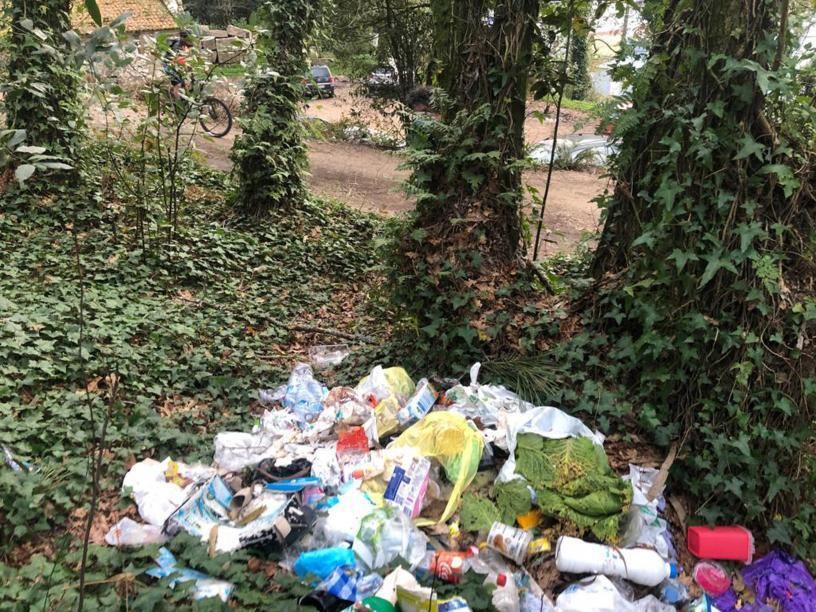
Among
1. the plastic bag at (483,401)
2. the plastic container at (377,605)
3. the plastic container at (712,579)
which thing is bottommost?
the plastic container at (712,579)

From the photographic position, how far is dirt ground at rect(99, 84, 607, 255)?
973 centimetres

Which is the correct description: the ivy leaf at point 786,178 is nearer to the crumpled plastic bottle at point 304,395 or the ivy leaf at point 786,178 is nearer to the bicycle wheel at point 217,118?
the crumpled plastic bottle at point 304,395

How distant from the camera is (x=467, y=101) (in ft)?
13.5

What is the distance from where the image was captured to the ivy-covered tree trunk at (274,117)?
7.21 m

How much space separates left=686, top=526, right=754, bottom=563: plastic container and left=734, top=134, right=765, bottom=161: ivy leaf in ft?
5.94

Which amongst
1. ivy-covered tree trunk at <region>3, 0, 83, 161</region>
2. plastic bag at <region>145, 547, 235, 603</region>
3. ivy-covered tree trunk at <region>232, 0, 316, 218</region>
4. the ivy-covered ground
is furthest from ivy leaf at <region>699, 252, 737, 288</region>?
ivy-covered tree trunk at <region>3, 0, 83, 161</region>

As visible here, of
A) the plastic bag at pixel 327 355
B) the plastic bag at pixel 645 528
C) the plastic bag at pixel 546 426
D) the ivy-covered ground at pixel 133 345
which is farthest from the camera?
the plastic bag at pixel 327 355

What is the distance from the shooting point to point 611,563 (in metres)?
2.66

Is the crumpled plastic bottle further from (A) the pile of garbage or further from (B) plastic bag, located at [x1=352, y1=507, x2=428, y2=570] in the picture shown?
(B) plastic bag, located at [x1=352, y1=507, x2=428, y2=570]

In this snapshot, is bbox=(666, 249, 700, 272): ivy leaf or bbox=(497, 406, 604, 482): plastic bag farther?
bbox=(497, 406, 604, 482): plastic bag

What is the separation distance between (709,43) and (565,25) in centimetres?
141

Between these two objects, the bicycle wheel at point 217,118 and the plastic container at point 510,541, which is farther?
the bicycle wheel at point 217,118

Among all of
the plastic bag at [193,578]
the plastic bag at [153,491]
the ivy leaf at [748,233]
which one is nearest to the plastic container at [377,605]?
the plastic bag at [193,578]

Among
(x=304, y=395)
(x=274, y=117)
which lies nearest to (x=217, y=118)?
(x=274, y=117)
